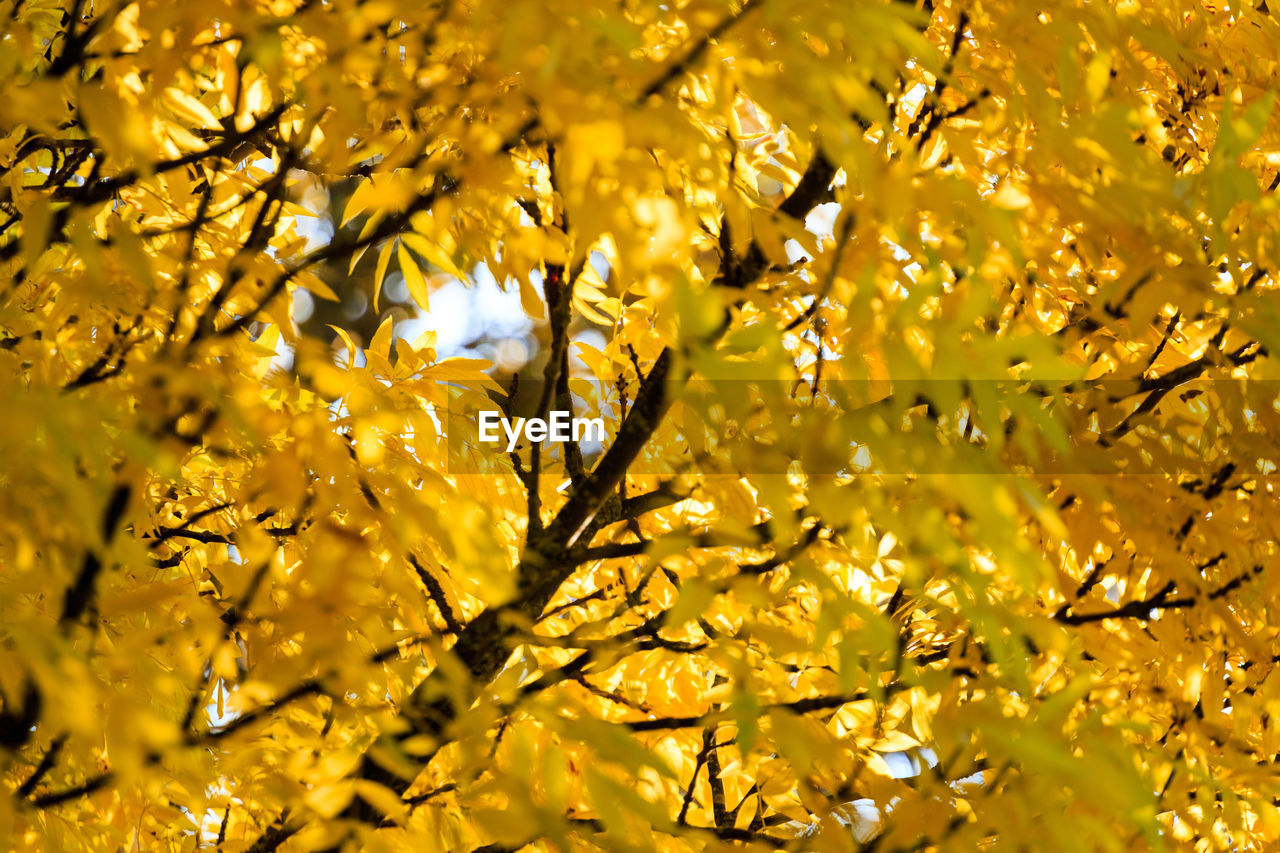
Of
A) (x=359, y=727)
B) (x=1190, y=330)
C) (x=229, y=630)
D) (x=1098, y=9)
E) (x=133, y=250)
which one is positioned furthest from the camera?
(x=1190, y=330)

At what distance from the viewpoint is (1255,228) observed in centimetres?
92

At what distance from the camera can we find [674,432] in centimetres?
153

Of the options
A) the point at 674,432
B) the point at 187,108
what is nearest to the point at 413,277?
the point at 187,108

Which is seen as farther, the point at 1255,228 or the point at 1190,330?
the point at 1190,330

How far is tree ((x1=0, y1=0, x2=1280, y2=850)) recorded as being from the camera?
653 mm

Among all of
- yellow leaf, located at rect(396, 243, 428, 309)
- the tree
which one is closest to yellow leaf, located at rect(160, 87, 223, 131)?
the tree

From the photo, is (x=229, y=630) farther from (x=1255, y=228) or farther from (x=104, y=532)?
(x=1255, y=228)

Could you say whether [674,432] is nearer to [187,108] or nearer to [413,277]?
[413,277]

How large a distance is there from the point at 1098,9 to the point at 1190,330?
564 mm

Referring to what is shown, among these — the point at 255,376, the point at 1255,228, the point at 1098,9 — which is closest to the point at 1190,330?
the point at 1255,228

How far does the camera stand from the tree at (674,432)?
25.7 inches

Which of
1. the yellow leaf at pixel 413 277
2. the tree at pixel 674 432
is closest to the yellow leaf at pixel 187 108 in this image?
the tree at pixel 674 432

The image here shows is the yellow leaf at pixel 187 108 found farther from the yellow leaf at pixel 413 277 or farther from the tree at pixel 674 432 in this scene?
the yellow leaf at pixel 413 277

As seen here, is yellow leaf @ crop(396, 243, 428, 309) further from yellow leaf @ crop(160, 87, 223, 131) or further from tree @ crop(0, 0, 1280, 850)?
yellow leaf @ crop(160, 87, 223, 131)
